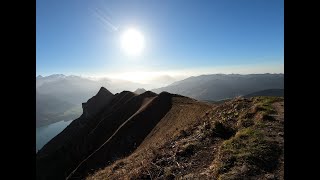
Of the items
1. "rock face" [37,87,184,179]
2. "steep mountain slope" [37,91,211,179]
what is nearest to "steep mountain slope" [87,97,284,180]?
"steep mountain slope" [37,91,211,179]

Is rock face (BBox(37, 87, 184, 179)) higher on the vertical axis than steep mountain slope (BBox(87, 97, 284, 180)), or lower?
lower

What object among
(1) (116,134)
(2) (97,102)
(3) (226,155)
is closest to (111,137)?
(1) (116,134)

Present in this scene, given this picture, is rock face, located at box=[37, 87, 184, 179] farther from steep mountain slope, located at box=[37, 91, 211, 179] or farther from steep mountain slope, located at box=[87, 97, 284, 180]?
steep mountain slope, located at box=[87, 97, 284, 180]

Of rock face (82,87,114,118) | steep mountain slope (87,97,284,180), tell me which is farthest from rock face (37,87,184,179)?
rock face (82,87,114,118)

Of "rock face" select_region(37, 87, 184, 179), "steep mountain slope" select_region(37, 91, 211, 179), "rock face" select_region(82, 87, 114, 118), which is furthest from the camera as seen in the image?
"rock face" select_region(82, 87, 114, 118)

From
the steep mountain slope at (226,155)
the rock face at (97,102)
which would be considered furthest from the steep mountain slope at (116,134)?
the rock face at (97,102)

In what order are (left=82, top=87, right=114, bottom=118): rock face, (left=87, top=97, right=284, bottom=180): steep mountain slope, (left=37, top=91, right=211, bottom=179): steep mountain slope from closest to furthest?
(left=87, top=97, right=284, bottom=180): steep mountain slope < (left=37, top=91, right=211, bottom=179): steep mountain slope < (left=82, top=87, right=114, bottom=118): rock face

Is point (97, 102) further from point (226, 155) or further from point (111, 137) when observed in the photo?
point (226, 155)

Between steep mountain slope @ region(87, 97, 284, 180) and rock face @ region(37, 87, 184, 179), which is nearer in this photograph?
steep mountain slope @ region(87, 97, 284, 180)

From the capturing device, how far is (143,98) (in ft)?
309
